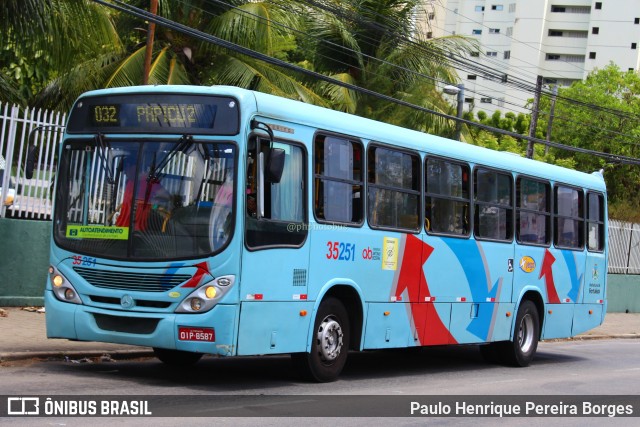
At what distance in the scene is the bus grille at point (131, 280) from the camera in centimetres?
1016

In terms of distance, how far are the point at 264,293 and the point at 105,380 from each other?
74.2 inches

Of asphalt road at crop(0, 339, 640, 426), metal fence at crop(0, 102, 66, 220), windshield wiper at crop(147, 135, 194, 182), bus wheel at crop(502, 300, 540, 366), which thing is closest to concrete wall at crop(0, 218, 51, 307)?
metal fence at crop(0, 102, 66, 220)

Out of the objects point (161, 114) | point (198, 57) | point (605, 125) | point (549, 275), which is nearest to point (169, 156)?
point (161, 114)

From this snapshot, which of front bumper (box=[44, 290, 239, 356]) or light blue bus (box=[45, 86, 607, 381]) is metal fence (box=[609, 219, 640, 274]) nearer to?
light blue bus (box=[45, 86, 607, 381])

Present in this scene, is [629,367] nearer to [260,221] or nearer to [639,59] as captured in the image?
[260,221]

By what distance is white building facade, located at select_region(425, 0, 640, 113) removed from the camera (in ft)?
301

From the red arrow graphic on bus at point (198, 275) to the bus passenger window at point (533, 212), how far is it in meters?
6.93

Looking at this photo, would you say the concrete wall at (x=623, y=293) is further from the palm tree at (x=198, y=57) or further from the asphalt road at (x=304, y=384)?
the asphalt road at (x=304, y=384)

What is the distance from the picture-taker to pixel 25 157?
16.0 m

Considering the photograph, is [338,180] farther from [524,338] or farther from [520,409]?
[524,338]

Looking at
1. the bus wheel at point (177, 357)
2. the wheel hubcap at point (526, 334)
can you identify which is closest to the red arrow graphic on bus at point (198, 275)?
the bus wheel at point (177, 357)

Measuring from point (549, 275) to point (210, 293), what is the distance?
26.7ft

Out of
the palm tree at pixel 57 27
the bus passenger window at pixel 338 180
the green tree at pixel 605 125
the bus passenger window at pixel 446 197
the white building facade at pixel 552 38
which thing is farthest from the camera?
the white building facade at pixel 552 38

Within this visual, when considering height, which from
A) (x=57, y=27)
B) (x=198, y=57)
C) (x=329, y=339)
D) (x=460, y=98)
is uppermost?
(x=460, y=98)
